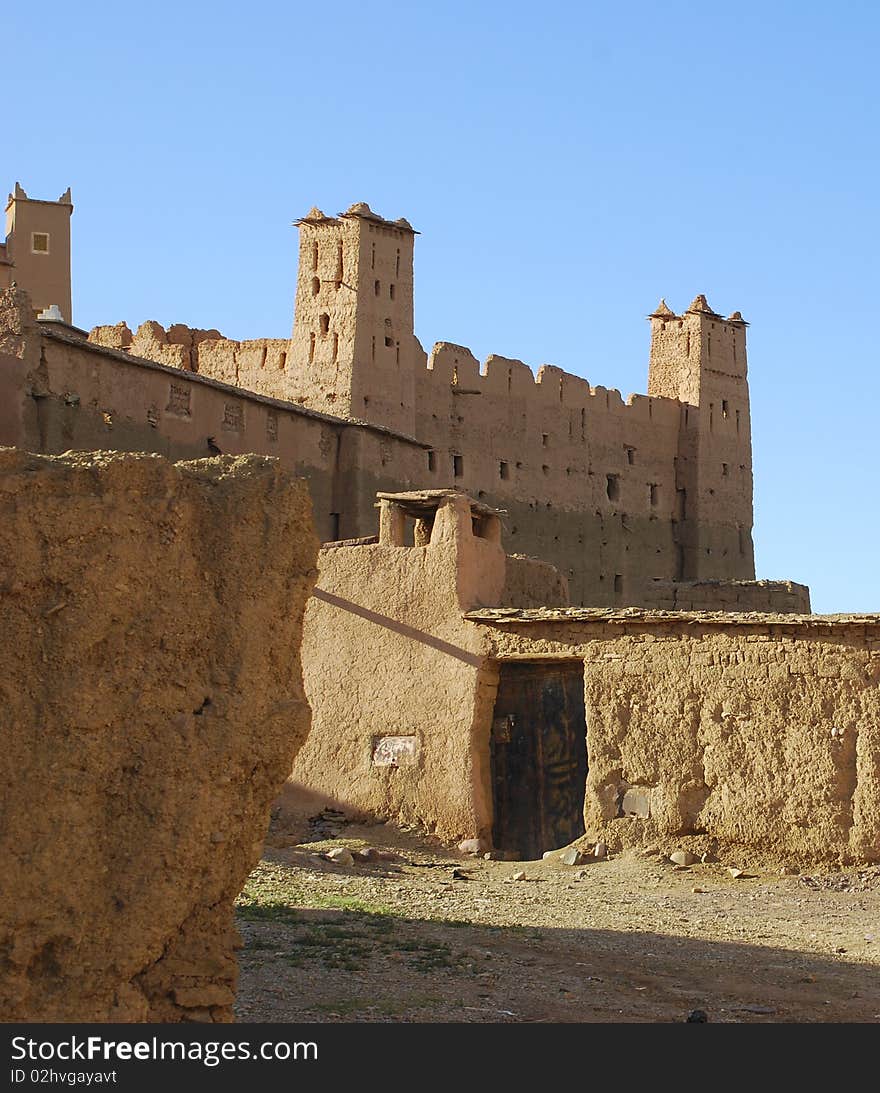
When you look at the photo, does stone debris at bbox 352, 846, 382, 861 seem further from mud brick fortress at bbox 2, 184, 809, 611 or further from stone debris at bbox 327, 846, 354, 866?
mud brick fortress at bbox 2, 184, 809, 611

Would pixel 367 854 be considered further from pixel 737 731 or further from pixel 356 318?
pixel 356 318

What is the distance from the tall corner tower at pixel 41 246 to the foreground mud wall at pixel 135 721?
32.9 m

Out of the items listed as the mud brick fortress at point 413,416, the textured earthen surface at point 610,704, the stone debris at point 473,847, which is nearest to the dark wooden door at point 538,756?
the textured earthen surface at point 610,704

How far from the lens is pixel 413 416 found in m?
34.5

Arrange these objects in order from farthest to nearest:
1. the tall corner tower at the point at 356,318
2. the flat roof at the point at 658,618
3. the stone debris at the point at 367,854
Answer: the tall corner tower at the point at 356,318 → the stone debris at the point at 367,854 → the flat roof at the point at 658,618

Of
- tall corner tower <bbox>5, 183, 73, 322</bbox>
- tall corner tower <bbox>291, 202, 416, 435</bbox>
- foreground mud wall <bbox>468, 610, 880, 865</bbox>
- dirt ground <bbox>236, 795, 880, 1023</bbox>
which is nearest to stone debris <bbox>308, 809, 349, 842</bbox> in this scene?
dirt ground <bbox>236, 795, 880, 1023</bbox>

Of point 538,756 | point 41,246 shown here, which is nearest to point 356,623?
point 538,756

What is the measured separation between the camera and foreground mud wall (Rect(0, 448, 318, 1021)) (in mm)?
6480

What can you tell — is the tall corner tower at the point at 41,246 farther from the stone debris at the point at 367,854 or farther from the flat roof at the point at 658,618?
the stone debris at the point at 367,854

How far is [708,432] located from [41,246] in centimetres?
1580

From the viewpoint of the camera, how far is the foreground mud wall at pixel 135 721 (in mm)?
6480
